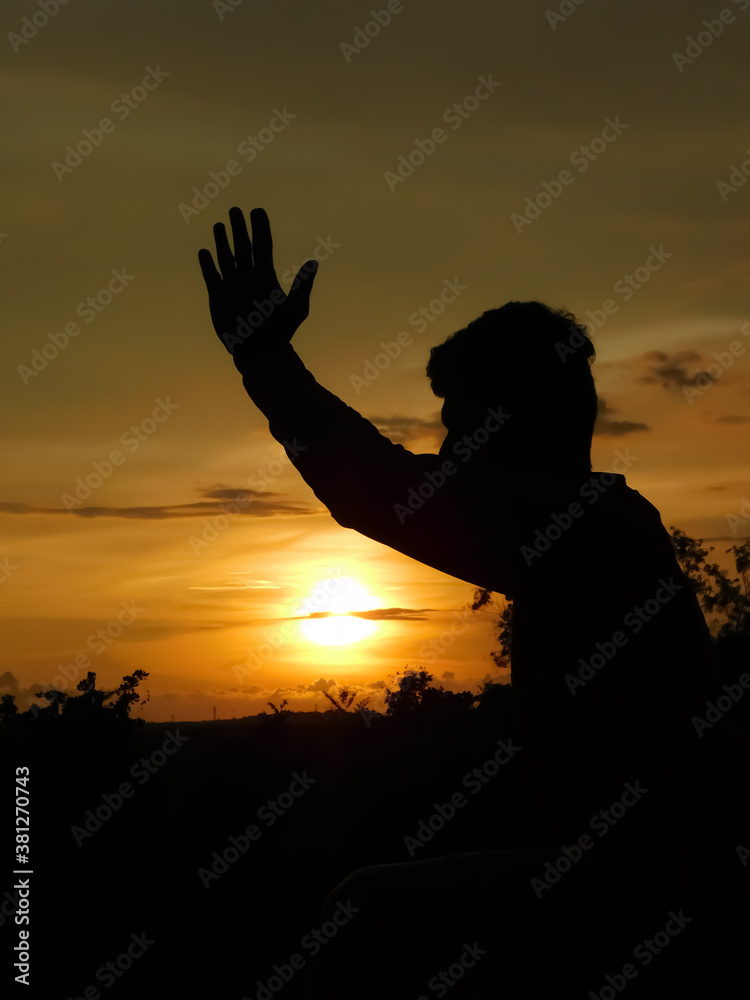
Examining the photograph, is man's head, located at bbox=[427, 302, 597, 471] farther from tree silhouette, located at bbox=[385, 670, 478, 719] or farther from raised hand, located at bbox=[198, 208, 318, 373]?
tree silhouette, located at bbox=[385, 670, 478, 719]

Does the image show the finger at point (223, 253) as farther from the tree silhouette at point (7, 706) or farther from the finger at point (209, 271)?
the tree silhouette at point (7, 706)

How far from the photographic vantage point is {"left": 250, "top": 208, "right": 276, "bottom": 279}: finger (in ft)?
7.40

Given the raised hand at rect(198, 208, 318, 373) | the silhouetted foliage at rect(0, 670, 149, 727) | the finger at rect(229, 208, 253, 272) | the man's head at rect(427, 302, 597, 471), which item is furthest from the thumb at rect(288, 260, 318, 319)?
the silhouetted foliage at rect(0, 670, 149, 727)

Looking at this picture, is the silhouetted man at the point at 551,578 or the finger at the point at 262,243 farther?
the finger at the point at 262,243

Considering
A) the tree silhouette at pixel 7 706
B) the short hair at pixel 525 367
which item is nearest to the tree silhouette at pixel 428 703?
the short hair at pixel 525 367

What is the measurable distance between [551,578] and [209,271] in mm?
1145

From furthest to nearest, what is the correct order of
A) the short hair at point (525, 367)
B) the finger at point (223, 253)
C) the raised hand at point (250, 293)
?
1. the short hair at point (525, 367)
2. the finger at point (223, 253)
3. the raised hand at point (250, 293)

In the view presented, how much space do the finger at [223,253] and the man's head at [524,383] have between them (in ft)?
2.03

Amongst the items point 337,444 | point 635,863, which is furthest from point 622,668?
point 337,444

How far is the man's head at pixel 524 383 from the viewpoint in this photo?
234 centimetres

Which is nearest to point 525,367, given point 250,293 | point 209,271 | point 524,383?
point 524,383

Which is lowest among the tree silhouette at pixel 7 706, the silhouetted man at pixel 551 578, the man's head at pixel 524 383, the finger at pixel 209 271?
the silhouetted man at pixel 551 578

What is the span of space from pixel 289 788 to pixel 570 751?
5.84 m

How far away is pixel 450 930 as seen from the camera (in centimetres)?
178
